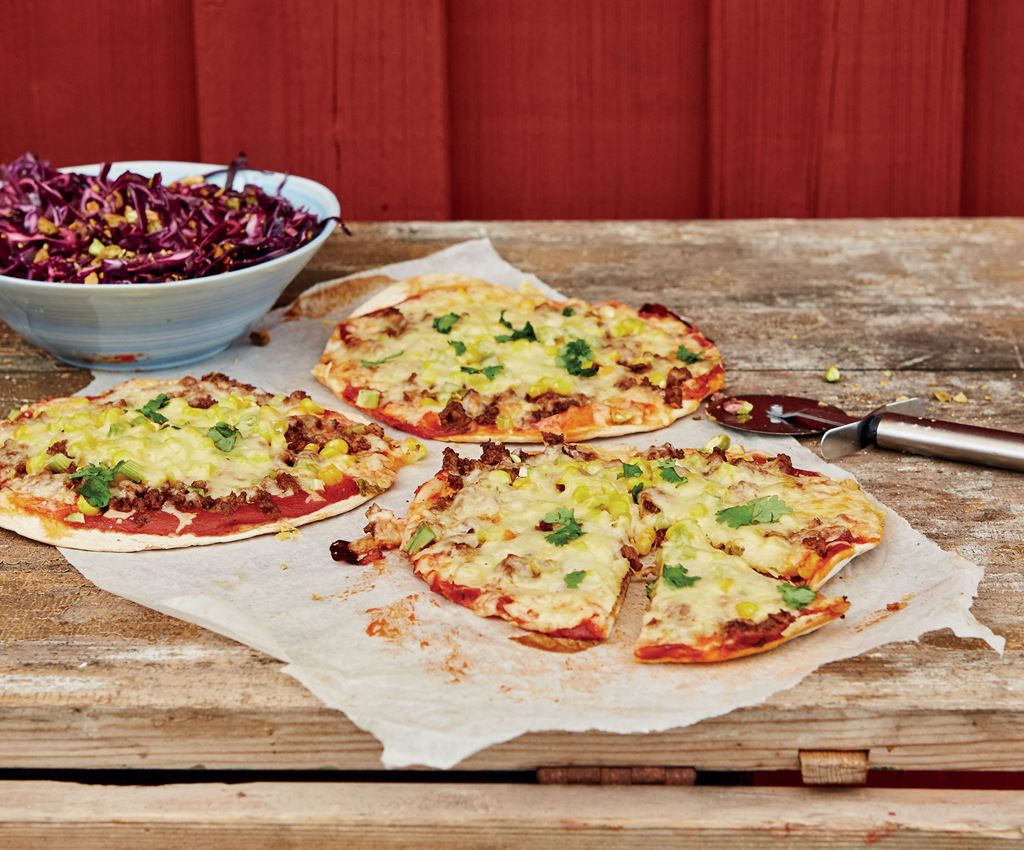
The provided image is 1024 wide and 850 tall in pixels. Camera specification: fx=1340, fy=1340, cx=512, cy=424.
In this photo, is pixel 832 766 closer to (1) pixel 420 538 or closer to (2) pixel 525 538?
(2) pixel 525 538

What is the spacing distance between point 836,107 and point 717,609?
3413 mm

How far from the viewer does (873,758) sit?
7.96 feet

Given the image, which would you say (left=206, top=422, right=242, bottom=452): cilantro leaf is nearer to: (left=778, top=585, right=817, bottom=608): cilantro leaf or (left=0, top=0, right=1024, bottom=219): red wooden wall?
(left=778, top=585, right=817, bottom=608): cilantro leaf

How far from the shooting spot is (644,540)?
2.87 m

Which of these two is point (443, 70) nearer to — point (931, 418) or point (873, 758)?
point (931, 418)

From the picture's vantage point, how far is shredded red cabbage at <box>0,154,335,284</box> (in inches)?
145

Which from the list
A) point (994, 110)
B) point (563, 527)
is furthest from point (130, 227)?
point (994, 110)

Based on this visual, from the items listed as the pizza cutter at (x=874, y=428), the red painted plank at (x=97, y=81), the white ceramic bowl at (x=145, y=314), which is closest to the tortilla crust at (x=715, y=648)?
the pizza cutter at (x=874, y=428)

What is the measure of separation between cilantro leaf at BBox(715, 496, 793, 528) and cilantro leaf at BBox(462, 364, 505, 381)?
98cm

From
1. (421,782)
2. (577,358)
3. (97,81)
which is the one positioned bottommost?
(421,782)

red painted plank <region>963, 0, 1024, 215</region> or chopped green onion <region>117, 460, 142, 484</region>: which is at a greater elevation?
red painted plank <region>963, 0, 1024, 215</region>

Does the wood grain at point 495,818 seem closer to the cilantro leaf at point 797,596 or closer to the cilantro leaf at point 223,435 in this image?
the cilantro leaf at point 797,596

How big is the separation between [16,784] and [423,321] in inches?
77.0

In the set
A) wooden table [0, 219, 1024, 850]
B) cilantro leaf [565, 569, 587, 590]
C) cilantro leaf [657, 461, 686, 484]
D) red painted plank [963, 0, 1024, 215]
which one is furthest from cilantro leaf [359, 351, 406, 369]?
red painted plank [963, 0, 1024, 215]
